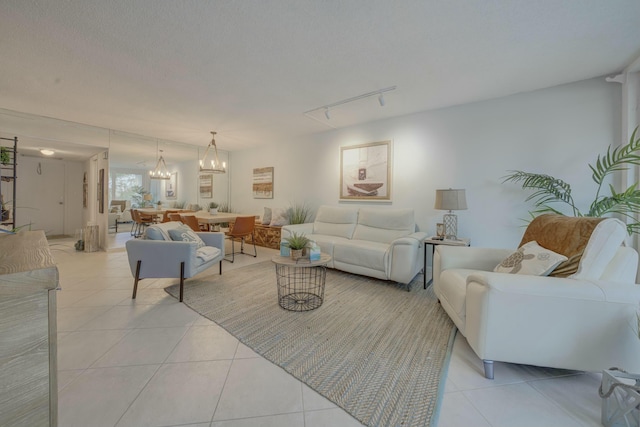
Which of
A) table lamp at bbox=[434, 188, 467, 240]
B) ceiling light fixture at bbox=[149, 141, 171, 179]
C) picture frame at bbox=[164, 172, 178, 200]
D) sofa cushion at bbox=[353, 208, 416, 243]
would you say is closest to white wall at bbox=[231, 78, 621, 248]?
sofa cushion at bbox=[353, 208, 416, 243]

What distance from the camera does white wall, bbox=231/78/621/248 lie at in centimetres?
275

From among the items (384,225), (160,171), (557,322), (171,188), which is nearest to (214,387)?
(557,322)

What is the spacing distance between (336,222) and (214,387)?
3020 millimetres

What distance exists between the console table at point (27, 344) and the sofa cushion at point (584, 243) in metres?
2.50

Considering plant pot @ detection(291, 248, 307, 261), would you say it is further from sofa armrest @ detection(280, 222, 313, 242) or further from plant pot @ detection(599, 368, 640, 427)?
plant pot @ detection(599, 368, 640, 427)

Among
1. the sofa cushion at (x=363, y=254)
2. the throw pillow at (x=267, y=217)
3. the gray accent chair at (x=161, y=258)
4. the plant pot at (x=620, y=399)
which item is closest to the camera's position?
the plant pot at (x=620, y=399)

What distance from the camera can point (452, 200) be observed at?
2.99 metres

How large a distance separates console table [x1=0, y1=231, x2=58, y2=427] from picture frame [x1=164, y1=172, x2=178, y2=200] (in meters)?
6.11

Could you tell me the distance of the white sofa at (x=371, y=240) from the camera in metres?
2.95

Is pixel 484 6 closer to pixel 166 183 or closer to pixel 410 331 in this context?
pixel 410 331

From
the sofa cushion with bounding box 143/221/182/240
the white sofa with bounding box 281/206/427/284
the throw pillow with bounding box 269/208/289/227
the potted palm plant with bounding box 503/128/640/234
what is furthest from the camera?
the throw pillow with bounding box 269/208/289/227

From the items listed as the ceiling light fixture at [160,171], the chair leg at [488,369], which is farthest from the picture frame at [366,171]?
the ceiling light fixture at [160,171]

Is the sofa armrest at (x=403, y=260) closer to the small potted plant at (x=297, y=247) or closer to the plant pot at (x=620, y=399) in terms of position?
the small potted plant at (x=297, y=247)

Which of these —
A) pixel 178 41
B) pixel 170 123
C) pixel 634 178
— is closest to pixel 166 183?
pixel 170 123
